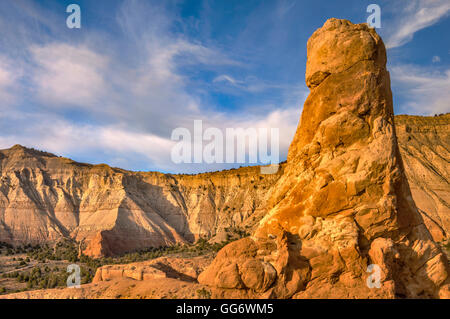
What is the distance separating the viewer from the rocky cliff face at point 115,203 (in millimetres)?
41906

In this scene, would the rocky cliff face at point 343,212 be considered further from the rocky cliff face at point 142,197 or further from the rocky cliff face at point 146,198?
the rocky cliff face at point 142,197

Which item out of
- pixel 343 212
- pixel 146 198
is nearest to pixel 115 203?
pixel 146 198

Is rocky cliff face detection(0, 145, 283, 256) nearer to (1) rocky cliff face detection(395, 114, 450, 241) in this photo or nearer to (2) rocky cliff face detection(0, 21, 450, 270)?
(2) rocky cliff face detection(0, 21, 450, 270)

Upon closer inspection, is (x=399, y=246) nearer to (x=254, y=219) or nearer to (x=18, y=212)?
(x=254, y=219)

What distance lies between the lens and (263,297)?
7289 mm

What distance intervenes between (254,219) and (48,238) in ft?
91.1

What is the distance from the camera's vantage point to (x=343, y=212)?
27.8 ft

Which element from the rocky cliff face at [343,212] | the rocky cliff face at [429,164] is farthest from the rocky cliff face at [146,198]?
the rocky cliff face at [343,212]

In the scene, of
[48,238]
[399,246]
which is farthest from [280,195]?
[48,238]

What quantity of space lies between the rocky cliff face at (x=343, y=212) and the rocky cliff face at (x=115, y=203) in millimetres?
32009

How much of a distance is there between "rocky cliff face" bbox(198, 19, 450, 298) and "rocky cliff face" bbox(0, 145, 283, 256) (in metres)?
32.0

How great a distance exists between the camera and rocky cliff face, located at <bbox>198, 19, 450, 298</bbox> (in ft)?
25.3

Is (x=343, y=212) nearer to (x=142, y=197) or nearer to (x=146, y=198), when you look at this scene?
(x=142, y=197)

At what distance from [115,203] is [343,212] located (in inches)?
1729
